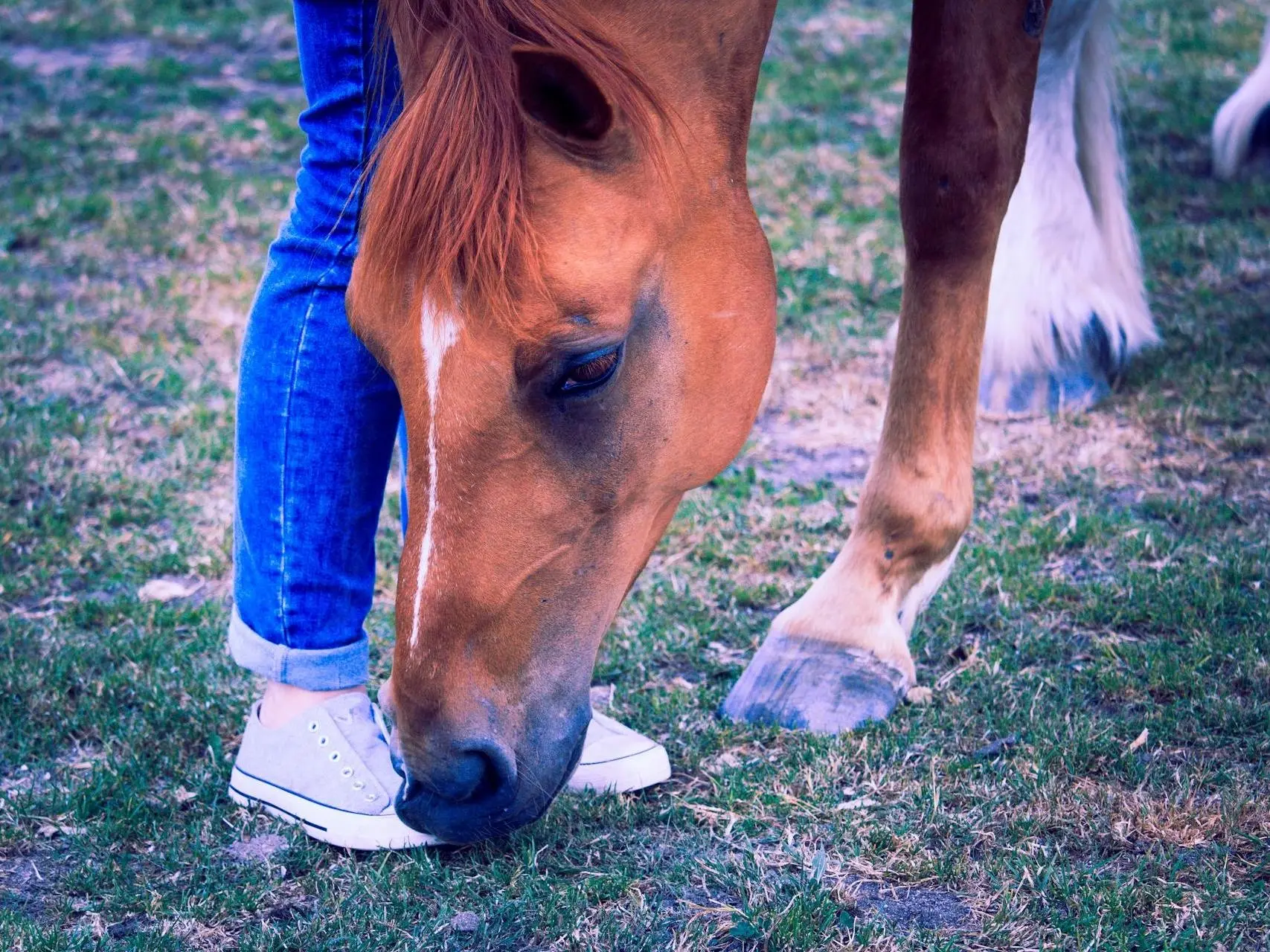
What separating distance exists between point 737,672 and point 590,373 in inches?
37.3

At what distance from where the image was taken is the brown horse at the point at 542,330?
1.37m

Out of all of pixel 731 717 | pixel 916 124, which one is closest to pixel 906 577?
pixel 731 717

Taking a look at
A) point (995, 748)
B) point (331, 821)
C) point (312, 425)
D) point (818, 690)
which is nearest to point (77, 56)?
point (312, 425)

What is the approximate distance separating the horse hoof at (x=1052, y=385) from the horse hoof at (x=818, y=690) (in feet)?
4.47

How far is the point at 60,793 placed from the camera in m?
1.90

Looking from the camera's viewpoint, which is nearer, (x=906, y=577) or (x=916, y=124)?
(x=916, y=124)

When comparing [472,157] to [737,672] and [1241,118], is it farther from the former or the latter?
[1241,118]

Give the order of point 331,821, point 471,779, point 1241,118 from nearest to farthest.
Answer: point 471,779 → point 331,821 → point 1241,118

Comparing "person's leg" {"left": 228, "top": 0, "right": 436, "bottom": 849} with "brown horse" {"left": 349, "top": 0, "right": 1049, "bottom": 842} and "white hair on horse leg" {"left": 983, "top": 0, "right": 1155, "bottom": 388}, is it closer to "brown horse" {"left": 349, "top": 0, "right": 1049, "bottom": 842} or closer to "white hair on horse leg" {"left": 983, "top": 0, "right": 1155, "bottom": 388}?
"brown horse" {"left": 349, "top": 0, "right": 1049, "bottom": 842}

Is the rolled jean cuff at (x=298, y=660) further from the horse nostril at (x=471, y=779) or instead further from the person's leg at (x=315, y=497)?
the horse nostril at (x=471, y=779)

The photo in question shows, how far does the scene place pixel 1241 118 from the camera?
4.24m

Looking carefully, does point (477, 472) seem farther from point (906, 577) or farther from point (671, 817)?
point (906, 577)

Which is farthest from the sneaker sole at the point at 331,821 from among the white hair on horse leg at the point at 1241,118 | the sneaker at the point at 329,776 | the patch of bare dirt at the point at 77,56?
the patch of bare dirt at the point at 77,56

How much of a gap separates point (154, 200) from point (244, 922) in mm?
4026
